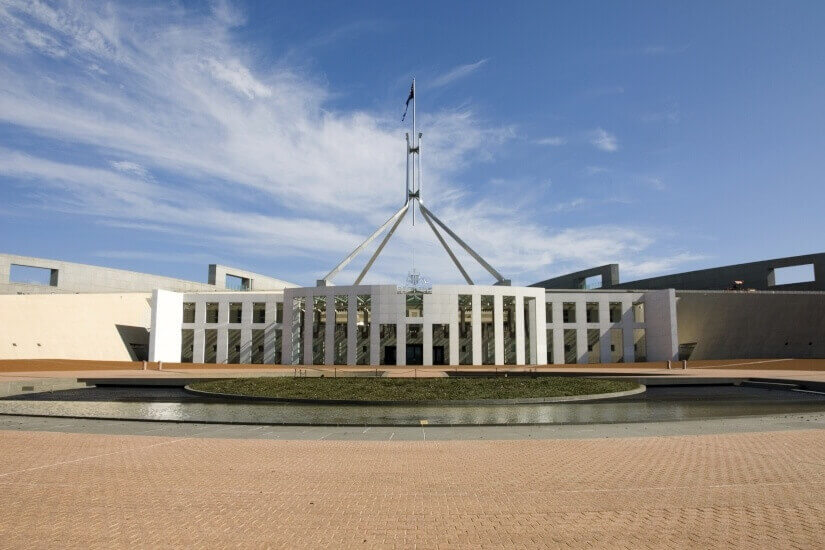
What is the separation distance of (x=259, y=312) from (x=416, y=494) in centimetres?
5150

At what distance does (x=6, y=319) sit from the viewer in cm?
4122

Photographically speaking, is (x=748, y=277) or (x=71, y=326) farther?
(x=748, y=277)

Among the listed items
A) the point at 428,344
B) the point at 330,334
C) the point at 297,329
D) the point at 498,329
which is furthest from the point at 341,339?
the point at 498,329

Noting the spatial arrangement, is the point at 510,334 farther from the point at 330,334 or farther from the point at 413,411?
the point at 413,411

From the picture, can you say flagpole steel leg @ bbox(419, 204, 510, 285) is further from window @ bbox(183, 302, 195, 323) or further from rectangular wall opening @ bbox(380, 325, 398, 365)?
window @ bbox(183, 302, 195, 323)

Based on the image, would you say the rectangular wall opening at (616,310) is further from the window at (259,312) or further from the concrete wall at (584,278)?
the window at (259,312)

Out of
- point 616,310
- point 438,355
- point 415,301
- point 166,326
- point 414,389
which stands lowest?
point 414,389

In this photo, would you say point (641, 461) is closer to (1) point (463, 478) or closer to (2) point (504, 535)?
(1) point (463, 478)

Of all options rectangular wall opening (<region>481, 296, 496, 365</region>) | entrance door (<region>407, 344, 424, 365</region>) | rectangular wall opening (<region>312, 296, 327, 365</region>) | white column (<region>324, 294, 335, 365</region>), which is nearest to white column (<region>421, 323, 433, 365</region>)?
entrance door (<region>407, 344, 424, 365</region>)

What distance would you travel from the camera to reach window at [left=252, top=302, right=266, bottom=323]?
55250 millimetres

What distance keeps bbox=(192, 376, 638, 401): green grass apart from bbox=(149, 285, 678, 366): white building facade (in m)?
23.3

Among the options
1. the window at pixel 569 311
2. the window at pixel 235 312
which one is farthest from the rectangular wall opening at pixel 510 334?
the window at pixel 235 312

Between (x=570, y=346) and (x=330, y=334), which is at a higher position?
(x=330, y=334)

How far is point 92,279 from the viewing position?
62375 millimetres
